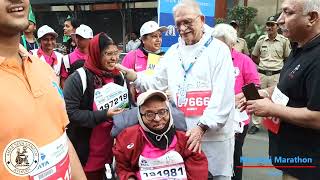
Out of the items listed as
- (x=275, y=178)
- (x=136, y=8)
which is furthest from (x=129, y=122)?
(x=136, y=8)

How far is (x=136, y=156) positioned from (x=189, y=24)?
1.04 metres

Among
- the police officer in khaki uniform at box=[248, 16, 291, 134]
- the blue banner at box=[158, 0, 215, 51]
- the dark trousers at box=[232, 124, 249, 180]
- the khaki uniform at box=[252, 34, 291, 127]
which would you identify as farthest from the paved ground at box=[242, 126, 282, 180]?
the blue banner at box=[158, 0, 215, 51]

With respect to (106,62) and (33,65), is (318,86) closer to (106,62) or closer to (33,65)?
(33,65)

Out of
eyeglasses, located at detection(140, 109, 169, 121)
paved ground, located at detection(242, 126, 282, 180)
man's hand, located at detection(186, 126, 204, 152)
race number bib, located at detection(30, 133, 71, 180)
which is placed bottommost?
paved ground, located at detection(242, 126, 282, 180)

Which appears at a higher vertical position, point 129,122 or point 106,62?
point 106,62

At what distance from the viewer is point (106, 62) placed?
341 centimetres

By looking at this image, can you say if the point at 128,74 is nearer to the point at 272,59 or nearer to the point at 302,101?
the point at 302,101

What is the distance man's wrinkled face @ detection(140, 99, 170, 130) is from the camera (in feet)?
9.82

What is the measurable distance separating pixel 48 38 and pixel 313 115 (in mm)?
3991

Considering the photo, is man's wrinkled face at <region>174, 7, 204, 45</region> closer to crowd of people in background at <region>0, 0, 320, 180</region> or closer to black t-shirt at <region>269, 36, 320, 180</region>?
crowd of people in background at <region>0, 0, 320, 180</region>

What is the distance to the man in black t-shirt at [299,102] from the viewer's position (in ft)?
7.89

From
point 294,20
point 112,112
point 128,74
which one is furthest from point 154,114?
point 294,20

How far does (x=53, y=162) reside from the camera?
5.30 feet

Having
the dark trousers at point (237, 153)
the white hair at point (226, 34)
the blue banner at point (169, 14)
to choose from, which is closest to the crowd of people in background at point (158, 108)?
the dark trousers at point (237, 153)
